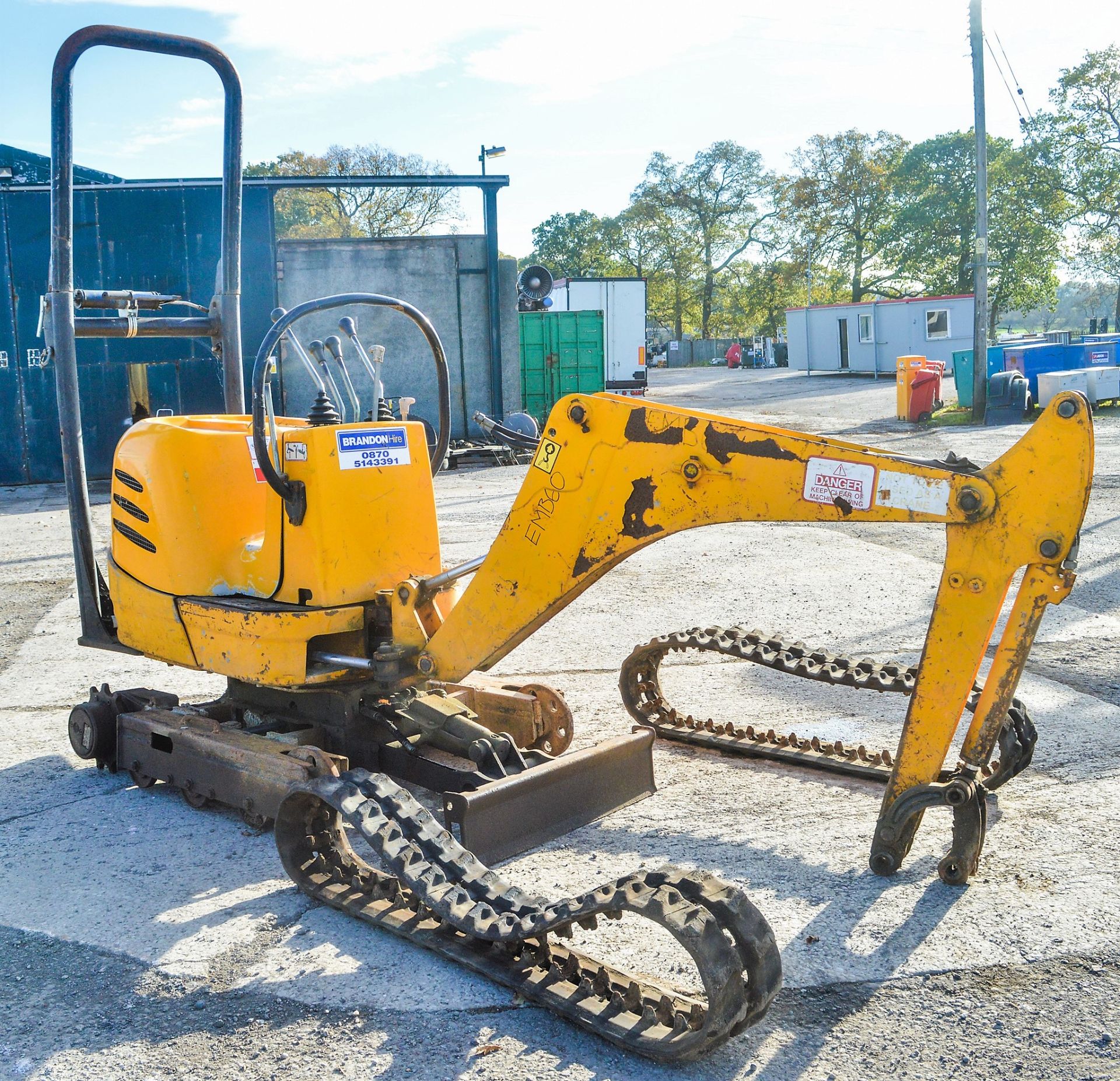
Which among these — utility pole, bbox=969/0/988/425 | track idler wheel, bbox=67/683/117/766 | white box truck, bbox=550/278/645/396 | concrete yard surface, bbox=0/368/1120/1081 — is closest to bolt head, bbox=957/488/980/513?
concrete yard surface, bbox=0/368/1120/1081

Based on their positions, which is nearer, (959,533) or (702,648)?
(959,533)

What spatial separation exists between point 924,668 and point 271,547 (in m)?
2.54

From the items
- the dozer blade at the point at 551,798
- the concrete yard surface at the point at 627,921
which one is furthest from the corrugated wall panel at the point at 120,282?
the dozer blade at the point at 551,798

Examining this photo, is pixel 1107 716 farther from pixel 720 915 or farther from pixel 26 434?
pixel 26 434

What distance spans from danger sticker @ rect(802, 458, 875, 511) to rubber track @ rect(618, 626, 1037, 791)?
148 centimetres

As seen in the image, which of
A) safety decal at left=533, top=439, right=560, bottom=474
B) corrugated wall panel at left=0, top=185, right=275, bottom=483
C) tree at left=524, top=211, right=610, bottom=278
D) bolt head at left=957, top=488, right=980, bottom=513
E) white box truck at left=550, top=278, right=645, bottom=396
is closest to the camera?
bolt head at left=957, top=488, right=980, bottom=513

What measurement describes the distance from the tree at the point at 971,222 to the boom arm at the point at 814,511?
54.3m

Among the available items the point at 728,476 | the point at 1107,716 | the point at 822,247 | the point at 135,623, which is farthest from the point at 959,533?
the point at 822,247

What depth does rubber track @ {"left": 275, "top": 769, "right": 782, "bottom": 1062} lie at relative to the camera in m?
2.93

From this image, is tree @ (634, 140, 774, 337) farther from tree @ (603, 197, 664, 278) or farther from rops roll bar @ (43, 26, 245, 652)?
rops roll bar @ (43, 26, 245, 652)

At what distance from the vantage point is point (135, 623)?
5.09 m

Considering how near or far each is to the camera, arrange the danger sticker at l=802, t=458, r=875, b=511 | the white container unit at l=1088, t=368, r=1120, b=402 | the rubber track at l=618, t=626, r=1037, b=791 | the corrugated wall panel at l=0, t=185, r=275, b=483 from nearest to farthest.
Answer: the danger sticker at l=802, t=458, r=875, b=511, the rubber track at l=618, t=626, r=1037, b=791, the corrugated wall panel at l=0, t=185, r=275, b=483, the white container unit at l=1088, t=368, r=1120, b=402

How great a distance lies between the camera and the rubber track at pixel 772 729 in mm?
4559

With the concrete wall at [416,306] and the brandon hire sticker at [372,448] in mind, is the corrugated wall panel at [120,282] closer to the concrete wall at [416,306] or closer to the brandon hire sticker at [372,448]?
the concrete wall at [416,306]
